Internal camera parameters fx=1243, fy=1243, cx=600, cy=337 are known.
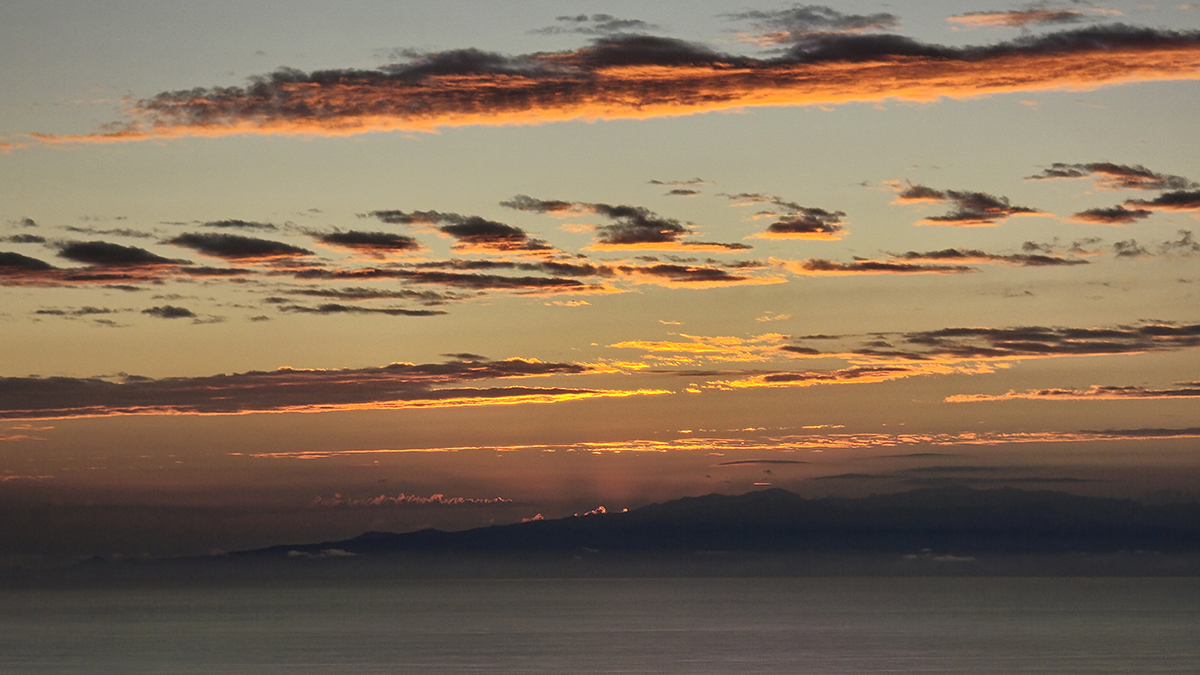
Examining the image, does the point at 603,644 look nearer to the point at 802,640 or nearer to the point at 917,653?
the point at 802,640

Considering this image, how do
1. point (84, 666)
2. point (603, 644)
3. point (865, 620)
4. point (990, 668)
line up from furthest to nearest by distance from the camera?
→ 1. point (865, 620)
2. point (603, 644)
3. point (84, 666)
4. point (990, 668)

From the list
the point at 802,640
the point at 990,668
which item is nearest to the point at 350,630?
the point at 802,640

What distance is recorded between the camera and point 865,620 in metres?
199

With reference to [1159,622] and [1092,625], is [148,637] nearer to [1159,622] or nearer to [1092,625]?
[1092,625]

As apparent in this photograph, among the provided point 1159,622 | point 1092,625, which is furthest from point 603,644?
point 1159,622

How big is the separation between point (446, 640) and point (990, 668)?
6937cm

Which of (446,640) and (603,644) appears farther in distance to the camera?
(446,640)

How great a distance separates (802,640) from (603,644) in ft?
77.9

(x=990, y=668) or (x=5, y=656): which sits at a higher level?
(x=5, y=656)

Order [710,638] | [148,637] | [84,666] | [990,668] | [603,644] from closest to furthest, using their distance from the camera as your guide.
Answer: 1. [990,668]
2. [84,666]
3. [603,644]
4. [710,638]
5. [148,637]

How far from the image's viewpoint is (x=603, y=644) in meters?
139

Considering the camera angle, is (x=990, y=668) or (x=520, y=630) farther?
(x=520, y=630)

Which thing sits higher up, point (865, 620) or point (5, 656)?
point (5, 656)

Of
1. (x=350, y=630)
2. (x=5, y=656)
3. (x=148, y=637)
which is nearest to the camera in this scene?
(x=5, y=656)
